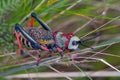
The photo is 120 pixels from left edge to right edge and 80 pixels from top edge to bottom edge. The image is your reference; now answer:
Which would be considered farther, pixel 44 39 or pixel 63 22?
pixel 63 22

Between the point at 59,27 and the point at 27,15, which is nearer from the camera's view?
the point at 27,15

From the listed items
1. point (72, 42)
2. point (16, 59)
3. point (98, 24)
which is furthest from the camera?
point (98, 24)

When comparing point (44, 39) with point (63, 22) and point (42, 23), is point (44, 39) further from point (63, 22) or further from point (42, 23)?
point (63, 22)

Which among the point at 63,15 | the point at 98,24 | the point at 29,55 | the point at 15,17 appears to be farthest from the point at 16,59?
the point at 98,24

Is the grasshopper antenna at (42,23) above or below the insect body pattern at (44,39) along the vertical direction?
above

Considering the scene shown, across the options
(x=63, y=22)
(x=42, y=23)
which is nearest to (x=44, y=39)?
(x=42, y=23)

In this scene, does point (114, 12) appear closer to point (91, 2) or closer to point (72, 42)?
point (91, 2)

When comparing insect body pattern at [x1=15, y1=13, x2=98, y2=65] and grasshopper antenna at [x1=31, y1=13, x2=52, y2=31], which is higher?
grasshopper antenna at [x1=31, y1=13, x2=52, y2=31]

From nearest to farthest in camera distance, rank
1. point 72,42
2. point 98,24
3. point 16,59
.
→ point 72,42
point 16,59
point 98,24
